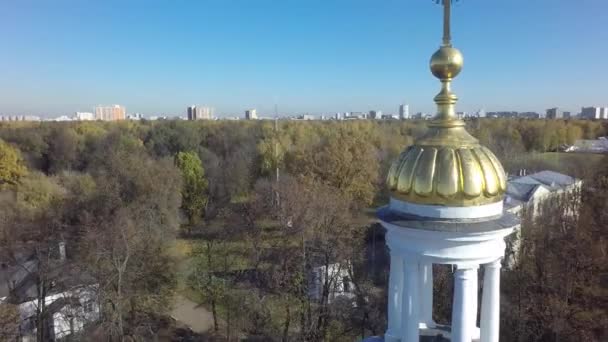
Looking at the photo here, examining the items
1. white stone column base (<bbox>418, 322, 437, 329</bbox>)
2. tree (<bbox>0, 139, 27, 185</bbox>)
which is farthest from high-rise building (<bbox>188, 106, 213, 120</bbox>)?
white stone column base (<bbox>418, 322, 437, 329</bbox>)

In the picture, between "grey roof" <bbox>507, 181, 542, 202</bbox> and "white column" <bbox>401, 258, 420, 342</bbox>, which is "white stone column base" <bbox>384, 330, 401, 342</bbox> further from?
"grey roof" <bbox>507, 181, 542, 202</bbox>

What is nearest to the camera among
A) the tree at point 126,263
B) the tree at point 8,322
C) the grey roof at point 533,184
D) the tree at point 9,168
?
the tree at point 8,322

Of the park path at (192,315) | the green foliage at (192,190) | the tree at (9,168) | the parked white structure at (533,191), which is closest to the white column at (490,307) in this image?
the park path at (192,315)

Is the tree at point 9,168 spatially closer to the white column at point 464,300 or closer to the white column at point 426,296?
the white column at point 426,296

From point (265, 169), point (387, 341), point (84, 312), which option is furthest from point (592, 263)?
point (265, 169)

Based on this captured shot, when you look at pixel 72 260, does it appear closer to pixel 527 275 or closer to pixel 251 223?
pixel 251 223

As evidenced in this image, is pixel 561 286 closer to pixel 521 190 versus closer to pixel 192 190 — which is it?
pixel 521 190

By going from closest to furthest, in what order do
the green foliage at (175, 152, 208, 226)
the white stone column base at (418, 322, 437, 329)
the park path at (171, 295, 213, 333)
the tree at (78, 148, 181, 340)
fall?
the white stone column base at (418, 322, 437, 329) → the tree at (78, 148, 181, 340) → the park path at (171, 295, 213, 333) → the green foliage at (175, 152, 208, 226)
